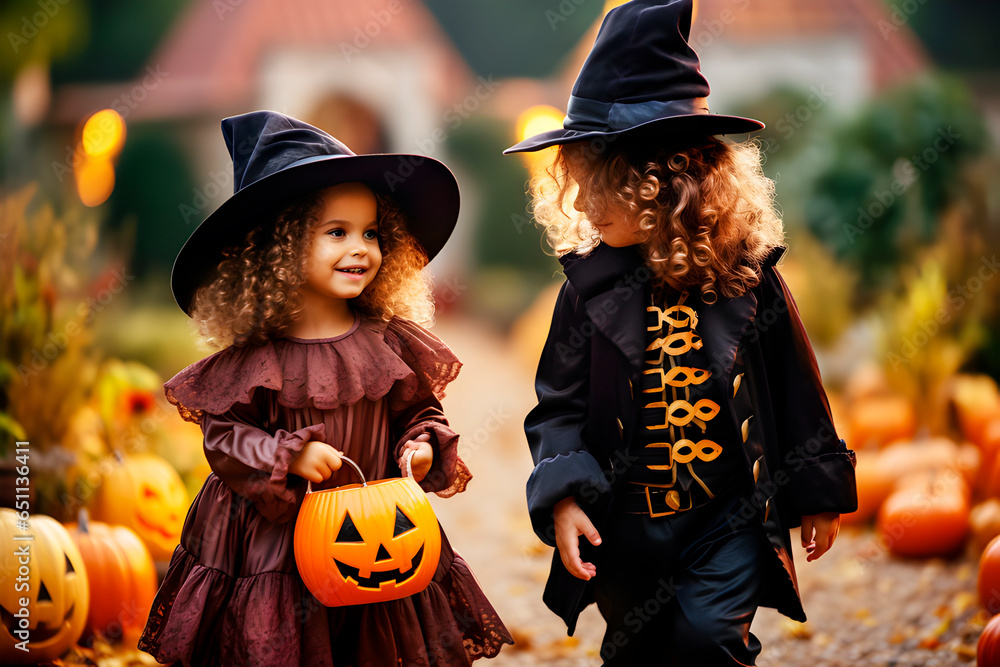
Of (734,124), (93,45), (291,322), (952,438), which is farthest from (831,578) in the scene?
(93,45)

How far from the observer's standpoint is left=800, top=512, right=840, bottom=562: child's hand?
7.82ft

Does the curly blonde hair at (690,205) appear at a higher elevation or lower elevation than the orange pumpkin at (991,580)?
higher

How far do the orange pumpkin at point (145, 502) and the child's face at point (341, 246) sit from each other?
70.5 inches

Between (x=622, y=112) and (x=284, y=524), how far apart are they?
1505 mm

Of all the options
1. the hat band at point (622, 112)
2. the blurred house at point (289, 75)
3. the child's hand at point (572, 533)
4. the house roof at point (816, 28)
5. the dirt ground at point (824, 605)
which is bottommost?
the dirt ground at point (824, 605)

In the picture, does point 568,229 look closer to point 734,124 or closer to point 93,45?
point 734,124

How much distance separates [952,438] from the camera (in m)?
5.23

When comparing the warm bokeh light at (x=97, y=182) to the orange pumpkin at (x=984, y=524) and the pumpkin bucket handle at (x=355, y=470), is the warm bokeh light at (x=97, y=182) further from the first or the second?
the orange pumpkin at (x=984, y=524)

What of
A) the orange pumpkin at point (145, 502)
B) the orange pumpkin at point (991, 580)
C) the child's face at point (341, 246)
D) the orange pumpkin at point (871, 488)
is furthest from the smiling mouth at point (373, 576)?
the orange pumpkin at point (871, 488)

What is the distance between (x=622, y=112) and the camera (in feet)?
7.54

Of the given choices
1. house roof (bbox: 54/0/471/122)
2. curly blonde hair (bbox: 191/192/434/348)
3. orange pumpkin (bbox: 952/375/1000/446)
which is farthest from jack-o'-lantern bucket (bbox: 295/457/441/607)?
house roof (bbox: 54/0/471/122)

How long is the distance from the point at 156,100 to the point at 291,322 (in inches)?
512

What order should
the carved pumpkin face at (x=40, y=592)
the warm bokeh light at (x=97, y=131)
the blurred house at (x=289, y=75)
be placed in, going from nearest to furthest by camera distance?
the carved pumpkin face at (x=40, y=592) < the warm bokeh light at (x=97, y=131) < the blurred house at (x=289, y=75)

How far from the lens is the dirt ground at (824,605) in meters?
3.54
